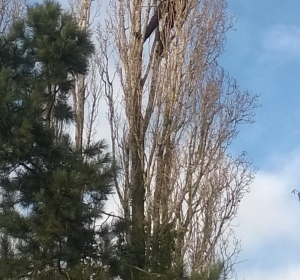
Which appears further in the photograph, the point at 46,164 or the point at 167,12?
the point at 167,12

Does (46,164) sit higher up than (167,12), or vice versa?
(167,12)

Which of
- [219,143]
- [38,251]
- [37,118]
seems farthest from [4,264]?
[219,143]

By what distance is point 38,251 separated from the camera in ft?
14.6

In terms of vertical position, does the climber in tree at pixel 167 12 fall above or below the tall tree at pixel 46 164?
above

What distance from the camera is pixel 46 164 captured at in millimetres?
4523

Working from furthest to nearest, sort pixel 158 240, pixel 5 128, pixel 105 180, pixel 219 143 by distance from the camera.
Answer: pixel 219 143 < pixel 158 240 < pixel 105 180 < pixel 5 128

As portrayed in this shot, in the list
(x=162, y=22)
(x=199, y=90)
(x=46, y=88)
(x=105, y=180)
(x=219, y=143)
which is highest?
(x=162, y=22)

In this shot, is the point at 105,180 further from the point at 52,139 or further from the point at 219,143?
the point at 219,143

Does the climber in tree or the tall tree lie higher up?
the climber in tree

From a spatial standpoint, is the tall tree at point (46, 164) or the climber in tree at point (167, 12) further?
the climber in tree at point (167, 12)

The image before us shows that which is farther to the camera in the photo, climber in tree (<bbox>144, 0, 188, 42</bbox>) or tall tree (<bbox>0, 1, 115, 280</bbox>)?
climber in tree (<bbox>144, 0, 188, 42</bbox>)

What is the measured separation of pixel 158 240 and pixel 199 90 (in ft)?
6.63

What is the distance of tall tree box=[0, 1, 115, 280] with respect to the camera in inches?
169

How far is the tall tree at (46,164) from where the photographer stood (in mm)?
4289
